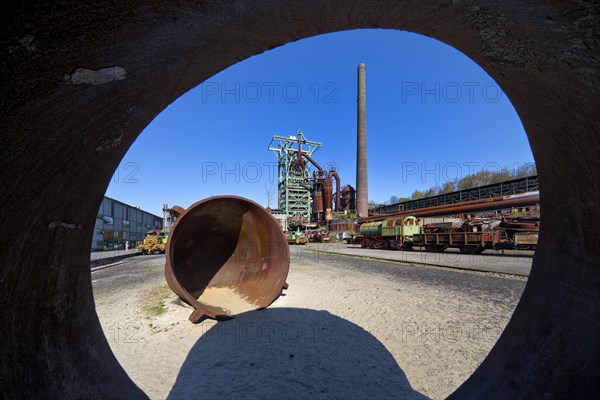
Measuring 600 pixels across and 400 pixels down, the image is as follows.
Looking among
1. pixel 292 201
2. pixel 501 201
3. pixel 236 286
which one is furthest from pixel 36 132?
pixel 292 201

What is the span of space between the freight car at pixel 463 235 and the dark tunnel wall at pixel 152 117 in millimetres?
13086

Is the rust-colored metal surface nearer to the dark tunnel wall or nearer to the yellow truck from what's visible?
the dark tunnel wall

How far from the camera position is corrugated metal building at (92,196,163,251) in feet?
76.1

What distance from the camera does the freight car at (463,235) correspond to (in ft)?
41.9

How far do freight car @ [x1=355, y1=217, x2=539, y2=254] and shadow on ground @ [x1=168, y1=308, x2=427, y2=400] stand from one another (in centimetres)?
1212

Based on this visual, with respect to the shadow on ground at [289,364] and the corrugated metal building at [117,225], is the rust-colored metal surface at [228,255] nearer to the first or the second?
the shadow on ground at [289,364]

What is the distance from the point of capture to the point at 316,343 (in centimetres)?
352

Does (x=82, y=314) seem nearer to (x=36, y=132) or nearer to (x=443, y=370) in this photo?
(x=36, y=132)

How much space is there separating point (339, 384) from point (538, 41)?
283 cm

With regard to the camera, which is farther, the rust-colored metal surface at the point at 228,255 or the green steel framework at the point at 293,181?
the green steel framework at the point at 293,181

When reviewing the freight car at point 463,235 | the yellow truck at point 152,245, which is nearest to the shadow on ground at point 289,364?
the freight car at point 463,235

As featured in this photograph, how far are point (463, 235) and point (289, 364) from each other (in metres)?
13.9

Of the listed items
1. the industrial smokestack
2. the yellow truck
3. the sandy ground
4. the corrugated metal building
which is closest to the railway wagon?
the industrial smokestack

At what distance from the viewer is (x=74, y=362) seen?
1.46 m
